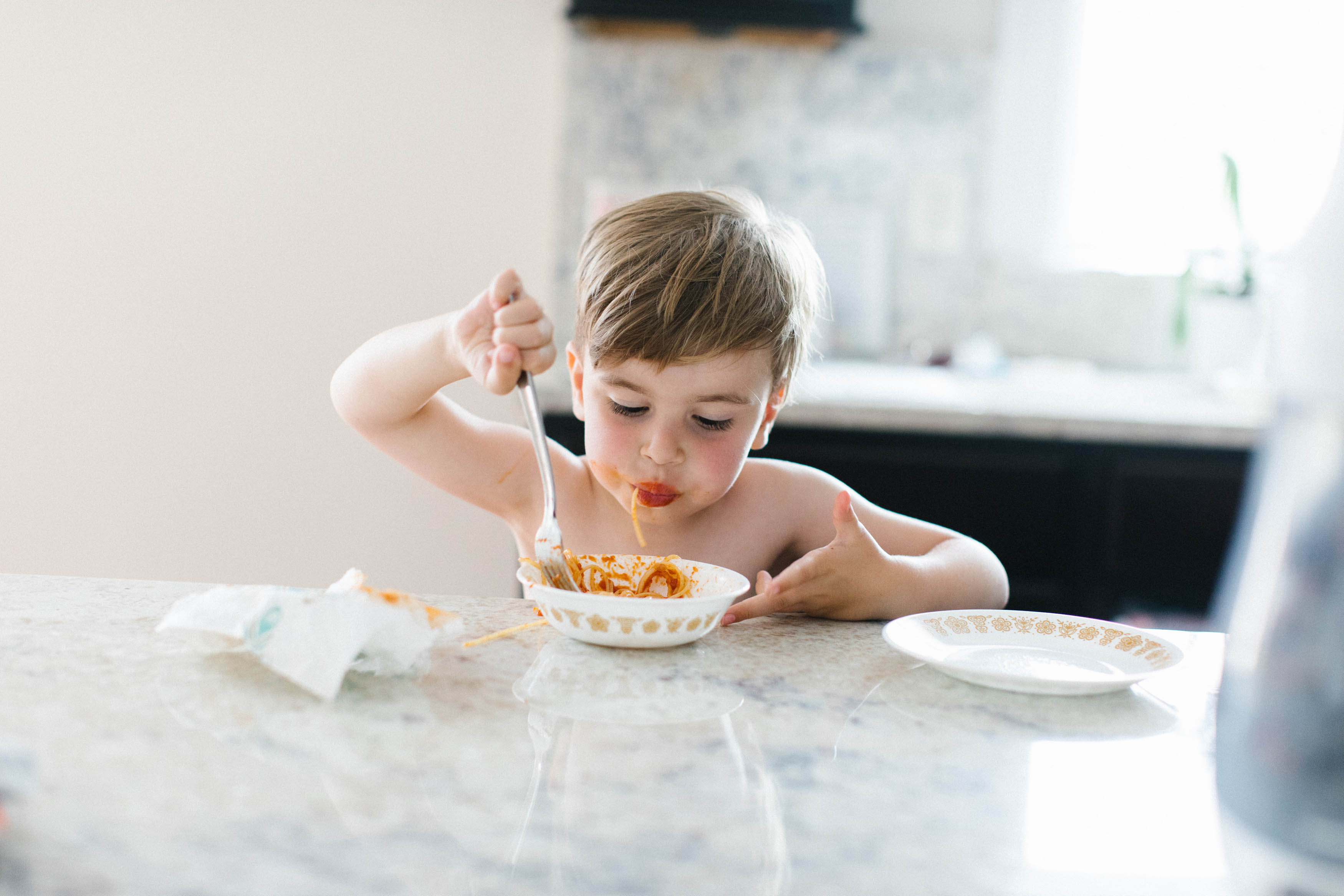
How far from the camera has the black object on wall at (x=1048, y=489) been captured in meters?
1.73

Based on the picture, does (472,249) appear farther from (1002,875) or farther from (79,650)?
(1002,875)

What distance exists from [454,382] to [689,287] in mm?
303

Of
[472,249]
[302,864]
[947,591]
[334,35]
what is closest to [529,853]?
[302,864]

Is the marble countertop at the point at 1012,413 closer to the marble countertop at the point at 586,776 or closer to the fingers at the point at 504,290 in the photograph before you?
the fingers at the point at 504,290

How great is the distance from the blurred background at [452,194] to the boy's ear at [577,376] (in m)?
1.02

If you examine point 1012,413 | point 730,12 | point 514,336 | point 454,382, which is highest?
point 730,12

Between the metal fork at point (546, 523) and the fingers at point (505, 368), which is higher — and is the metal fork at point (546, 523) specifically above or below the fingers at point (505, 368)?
below

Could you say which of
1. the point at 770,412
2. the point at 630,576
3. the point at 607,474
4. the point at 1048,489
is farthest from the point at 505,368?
the point at 1048,489

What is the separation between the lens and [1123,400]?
2158 millimetres

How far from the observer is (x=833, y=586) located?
829 millimetres

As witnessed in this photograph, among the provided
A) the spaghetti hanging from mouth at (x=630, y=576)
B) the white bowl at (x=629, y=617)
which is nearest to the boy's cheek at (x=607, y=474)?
the spaghetti hanging from mouth at (x=630, y=576)

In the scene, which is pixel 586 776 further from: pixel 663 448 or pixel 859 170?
pixel 859 170

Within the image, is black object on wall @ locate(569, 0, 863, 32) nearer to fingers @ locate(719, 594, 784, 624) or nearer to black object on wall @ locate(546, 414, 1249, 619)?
black object on wall @ locate(546, 414, 1249, 619)

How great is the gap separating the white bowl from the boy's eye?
36 cm
